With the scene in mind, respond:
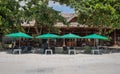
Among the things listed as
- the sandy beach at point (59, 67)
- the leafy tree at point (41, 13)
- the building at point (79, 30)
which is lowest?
the sandy beach at point (59, 67)

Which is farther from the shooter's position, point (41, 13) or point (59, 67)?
point (41, 13)

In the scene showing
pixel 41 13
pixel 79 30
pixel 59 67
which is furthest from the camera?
pixel 79 30

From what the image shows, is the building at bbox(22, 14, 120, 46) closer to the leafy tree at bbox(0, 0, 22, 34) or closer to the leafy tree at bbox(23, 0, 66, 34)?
the leafy tree at bbox(0, 0, 22, 34)

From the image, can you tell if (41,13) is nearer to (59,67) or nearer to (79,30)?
(79,30)

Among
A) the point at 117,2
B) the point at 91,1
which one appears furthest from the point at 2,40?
the point at 117,2

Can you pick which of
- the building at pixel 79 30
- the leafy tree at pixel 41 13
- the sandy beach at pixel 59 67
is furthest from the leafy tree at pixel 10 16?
the sandy beach at pixel 59 67

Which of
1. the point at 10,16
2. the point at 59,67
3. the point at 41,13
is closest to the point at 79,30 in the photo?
the point at 41,13

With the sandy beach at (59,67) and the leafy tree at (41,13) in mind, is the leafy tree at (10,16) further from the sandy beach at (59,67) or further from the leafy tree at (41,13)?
the sandy beach at (59,67)

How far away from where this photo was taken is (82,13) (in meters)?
33.6

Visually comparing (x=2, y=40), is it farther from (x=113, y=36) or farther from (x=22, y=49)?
(x=113, y=36)

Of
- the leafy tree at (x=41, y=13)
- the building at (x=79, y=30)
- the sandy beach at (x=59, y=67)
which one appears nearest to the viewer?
the sandy beach at (x=59, y=67)

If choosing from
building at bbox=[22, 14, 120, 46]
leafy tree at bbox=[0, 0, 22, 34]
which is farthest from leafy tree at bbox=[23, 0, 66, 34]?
building at bbox=[22, 14, 120, 46]

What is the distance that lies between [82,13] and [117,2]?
4.30 m

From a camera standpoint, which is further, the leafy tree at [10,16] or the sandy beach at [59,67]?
the leafy tree at [10,16]
